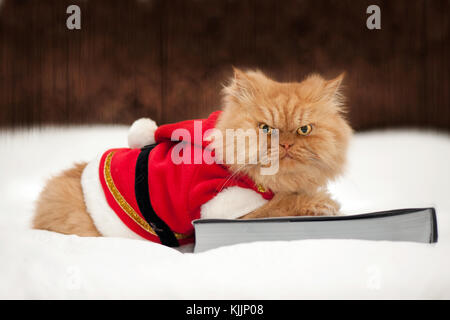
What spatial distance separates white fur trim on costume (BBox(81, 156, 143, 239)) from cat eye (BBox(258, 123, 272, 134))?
1.43ft

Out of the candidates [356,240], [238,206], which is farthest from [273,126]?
[356,240]

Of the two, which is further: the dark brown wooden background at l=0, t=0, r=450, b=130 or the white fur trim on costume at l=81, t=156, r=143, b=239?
the dark brown wooden background at l=0, t=0, r=450, b=130

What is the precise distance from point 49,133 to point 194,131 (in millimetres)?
806

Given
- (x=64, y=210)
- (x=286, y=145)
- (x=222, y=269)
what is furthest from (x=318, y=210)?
(x=64, y=210)

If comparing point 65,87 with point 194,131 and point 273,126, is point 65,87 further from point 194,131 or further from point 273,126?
point 273,126

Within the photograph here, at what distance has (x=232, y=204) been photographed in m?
0.80

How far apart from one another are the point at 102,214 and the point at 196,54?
877mm

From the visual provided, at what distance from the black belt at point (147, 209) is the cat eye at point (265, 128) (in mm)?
317

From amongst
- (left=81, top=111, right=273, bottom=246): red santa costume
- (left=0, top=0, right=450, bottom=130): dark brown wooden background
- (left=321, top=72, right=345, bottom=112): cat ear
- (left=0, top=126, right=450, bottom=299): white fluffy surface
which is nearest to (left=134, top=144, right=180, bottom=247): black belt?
(left=81, top=111, right=273, bottom=246): red santa costume

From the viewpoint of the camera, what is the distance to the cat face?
0.79m

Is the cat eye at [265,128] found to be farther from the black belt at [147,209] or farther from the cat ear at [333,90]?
the black belt at [147,209]

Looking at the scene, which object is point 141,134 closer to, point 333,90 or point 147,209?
point 147,209

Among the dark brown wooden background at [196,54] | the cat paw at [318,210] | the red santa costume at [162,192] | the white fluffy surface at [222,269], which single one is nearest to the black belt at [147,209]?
the red santa costume at [162,192]

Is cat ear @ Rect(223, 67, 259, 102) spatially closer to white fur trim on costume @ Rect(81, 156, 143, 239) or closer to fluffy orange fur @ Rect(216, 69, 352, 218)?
fluffy orange fur @ Rect(216, 69, 352, 218)
